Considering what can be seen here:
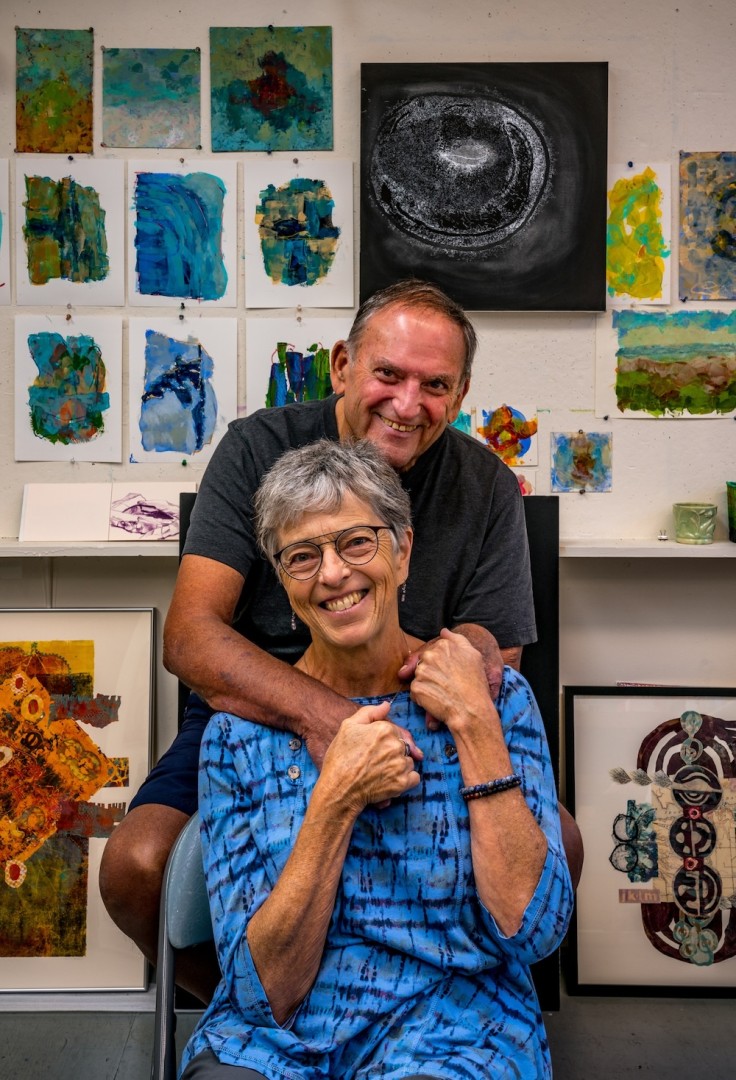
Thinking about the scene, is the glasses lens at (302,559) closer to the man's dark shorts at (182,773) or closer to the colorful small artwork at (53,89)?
the man's dark shorts at (182,773)

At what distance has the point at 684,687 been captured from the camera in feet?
8.92

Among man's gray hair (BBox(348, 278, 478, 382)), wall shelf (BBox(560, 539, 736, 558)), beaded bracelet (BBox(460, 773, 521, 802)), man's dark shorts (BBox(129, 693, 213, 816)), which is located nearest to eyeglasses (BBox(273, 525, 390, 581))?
beaded bracelet (BBox(460, 773, 521, 802))

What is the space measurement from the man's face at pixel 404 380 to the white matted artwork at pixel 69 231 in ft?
3.45

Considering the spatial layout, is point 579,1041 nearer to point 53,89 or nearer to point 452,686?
point 452,686

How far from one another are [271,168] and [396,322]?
39.3 inches

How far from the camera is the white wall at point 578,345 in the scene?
259 centimetres

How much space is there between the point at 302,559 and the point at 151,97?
1.74 meters

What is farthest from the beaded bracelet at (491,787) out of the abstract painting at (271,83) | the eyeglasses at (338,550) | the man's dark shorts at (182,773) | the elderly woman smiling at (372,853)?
the abstract painting at (271,83)

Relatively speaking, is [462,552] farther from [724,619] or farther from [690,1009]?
[690,1009]

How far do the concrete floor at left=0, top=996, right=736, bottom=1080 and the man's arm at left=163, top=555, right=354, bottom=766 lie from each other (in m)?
1.14

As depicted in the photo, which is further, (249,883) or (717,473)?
(717,473)

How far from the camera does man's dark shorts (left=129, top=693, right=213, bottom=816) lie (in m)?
2.04

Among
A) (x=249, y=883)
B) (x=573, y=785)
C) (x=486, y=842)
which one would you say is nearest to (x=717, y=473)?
(x=573, y=785)

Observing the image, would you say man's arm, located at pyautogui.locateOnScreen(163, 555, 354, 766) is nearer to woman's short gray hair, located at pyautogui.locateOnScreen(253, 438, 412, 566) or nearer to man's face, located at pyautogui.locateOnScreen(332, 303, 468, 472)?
woman's short gray hair, located at pyautogui.locateOnScreen(253, 438, 412, 566)
